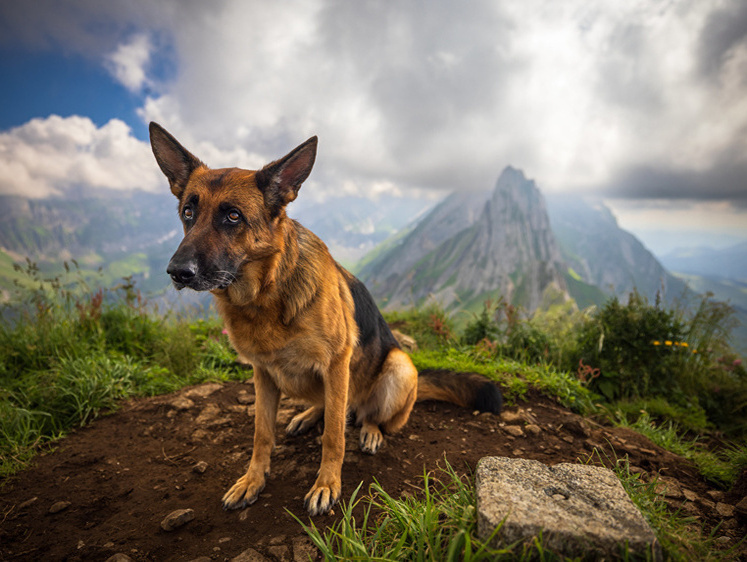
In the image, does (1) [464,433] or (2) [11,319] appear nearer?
(1) [464,433]

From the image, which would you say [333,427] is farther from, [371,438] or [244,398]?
[244,398]

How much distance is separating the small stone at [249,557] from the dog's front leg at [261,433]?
0.59 metres

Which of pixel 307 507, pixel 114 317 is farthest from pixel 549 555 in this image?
pixel 114 317

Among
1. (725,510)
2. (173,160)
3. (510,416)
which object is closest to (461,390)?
(510,416)

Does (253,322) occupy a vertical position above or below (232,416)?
above

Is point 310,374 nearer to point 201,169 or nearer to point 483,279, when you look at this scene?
point 201,169

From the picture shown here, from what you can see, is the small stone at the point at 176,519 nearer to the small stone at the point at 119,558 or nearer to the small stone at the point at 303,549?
the small stone at the point at 119,558

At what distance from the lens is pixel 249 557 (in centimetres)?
220

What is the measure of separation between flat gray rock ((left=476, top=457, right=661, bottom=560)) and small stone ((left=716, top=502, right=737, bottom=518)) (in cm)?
141

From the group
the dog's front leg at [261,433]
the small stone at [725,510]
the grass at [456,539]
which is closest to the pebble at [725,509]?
the small stone at [725,510]

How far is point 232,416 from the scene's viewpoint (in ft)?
13.6

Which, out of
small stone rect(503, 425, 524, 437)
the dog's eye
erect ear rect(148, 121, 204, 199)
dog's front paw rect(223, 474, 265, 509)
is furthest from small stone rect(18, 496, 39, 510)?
small stone rect(503, 425, 524, 437)

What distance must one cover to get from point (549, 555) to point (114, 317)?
6.66m

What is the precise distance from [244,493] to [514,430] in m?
2.63
